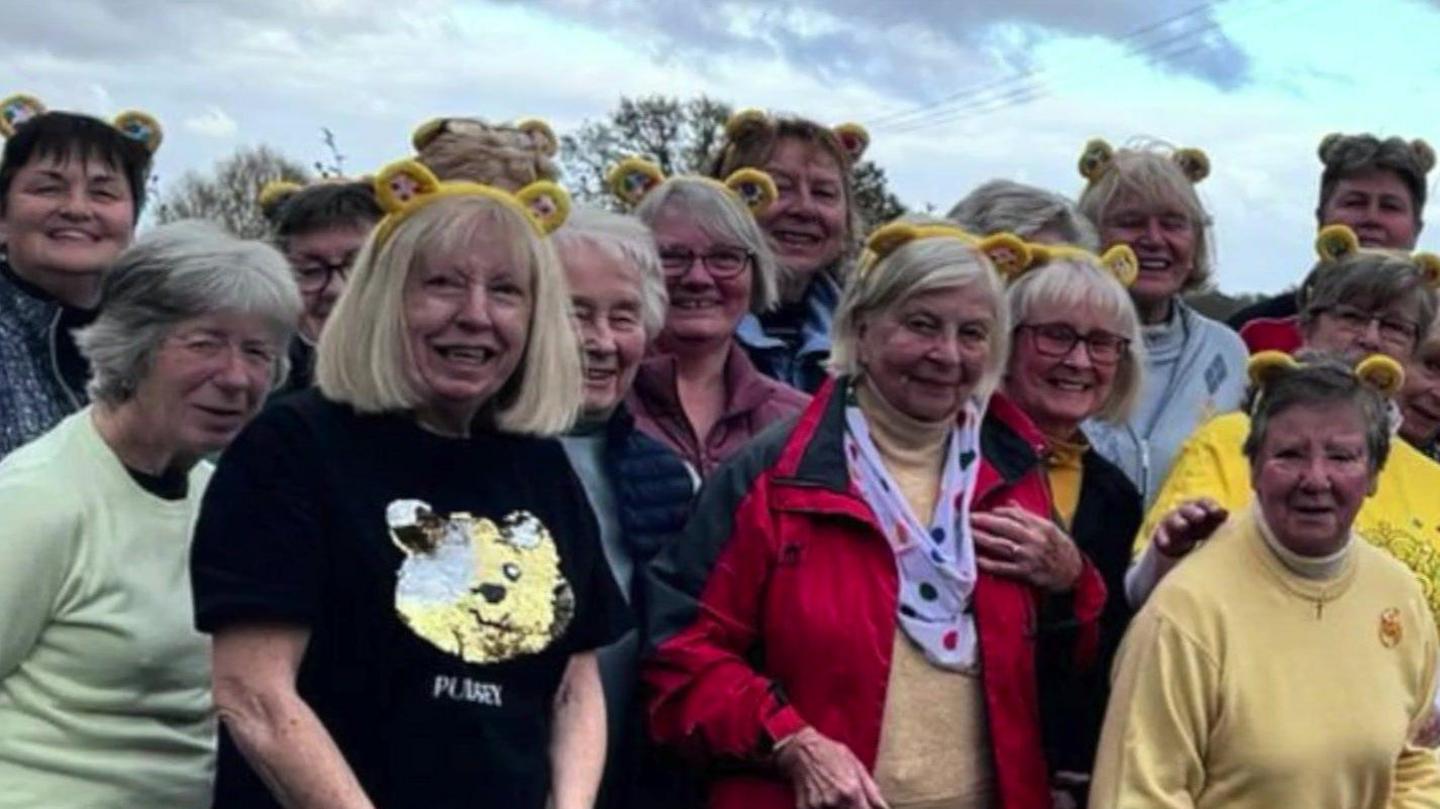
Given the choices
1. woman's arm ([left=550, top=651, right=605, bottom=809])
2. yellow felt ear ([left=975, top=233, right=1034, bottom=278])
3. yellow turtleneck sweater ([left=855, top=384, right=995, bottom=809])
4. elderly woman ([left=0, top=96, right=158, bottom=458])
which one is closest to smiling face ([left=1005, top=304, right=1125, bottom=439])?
yellow felt ear ([left=975, top=233, right=1034, bottom=278])

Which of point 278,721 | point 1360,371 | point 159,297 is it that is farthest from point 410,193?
point 1360,371

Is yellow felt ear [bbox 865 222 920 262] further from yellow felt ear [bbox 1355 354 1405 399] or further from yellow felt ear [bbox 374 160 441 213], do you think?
yellow felt ear [bbox 374 160 441 213]

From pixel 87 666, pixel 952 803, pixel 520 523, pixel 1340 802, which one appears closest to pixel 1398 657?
pixel 1340 802

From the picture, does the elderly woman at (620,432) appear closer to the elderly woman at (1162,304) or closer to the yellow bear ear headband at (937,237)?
the yellow bear ear headband at (937,237)

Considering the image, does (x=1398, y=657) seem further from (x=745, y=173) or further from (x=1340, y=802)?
(x=745, y=173)

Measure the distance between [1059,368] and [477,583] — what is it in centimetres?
201

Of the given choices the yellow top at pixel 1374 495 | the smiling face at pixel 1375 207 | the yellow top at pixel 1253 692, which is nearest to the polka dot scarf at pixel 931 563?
the yellow top at pixel 1253 692

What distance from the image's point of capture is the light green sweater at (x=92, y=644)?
361cm

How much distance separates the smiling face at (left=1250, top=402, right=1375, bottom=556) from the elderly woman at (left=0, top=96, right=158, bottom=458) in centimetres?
292

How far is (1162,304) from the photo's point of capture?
19.6ft

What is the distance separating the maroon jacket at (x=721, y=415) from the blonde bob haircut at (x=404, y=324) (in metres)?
1.12

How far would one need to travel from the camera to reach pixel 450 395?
3.59 meters

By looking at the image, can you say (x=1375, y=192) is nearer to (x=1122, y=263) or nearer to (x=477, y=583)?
(x=1122, y=263)

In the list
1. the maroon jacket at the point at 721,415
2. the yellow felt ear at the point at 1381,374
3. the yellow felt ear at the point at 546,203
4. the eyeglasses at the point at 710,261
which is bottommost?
the maroon jacket at the point at 721,415
